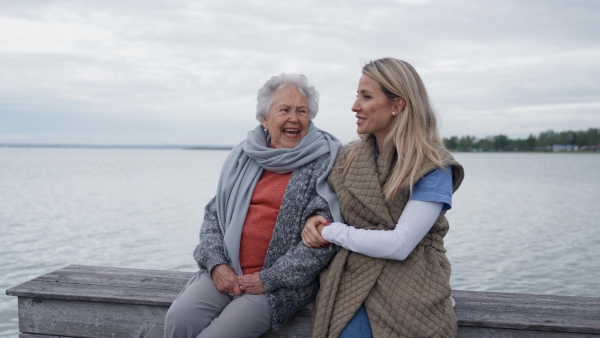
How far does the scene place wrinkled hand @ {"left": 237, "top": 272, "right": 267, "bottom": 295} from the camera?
2.72 metres

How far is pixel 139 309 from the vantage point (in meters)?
3.07

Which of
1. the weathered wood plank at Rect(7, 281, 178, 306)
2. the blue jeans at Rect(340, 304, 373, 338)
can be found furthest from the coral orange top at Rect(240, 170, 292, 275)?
the blue jeans at Rect(340, 304, 373, 338)

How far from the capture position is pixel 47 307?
10.4ft

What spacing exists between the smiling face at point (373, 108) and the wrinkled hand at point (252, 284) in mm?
816

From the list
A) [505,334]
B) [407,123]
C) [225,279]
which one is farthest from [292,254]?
[505,334]

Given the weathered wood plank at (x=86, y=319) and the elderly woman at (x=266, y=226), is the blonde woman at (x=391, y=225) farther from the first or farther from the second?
the weathered wood plank at (x=86, y=319)

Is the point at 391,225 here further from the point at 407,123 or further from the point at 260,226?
the point at 260,226

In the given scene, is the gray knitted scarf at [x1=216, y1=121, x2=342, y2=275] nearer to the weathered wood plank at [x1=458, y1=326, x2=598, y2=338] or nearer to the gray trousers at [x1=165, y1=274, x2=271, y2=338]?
the gray trousers at [x1=165, y1=274, x2=271, y2=338]

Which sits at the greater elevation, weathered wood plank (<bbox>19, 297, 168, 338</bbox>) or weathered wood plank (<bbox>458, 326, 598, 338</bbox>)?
weathered wood plank (<bbox>458, 326, 598, 338</bbox>)

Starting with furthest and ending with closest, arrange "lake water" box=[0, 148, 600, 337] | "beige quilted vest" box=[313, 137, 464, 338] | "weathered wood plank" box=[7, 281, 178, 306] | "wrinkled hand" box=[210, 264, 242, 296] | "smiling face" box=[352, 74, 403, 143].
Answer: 1. "lake water" box=[0, 148, 600, 337]
2. "weathered wood plank" box=[7, 281, 178, 306]
3. "wrinkled hand" box=[210, 264, 242, 296]
4. "smiling face" box=[352, 74, 403, 143]
5. "beige quilted vest" box=[313, 137, 464, 338]

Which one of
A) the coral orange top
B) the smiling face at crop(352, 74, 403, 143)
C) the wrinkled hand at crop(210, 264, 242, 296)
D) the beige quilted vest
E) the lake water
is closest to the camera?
the beige quilted vest

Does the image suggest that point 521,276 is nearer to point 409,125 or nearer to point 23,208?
point 409,125

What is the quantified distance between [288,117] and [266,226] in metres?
0.54

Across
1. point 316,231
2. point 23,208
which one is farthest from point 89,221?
point 316,231
